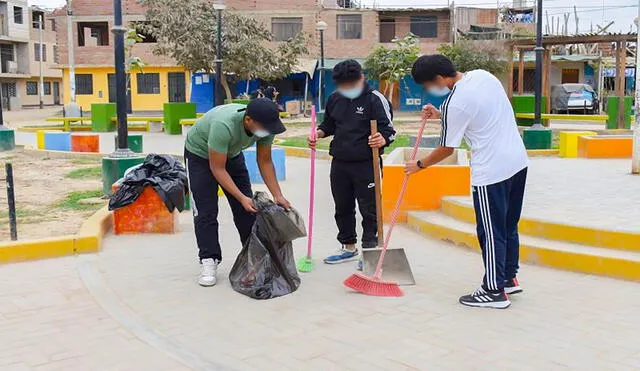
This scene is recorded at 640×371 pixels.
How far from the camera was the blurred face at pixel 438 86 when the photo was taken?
183 inches

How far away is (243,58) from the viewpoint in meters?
29.7

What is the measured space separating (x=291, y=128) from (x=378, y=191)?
19.7 metres

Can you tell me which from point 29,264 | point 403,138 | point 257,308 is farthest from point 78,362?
point 403,138

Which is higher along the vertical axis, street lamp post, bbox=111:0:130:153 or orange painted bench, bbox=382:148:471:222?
street lamp post, bbox=111:0:130:153

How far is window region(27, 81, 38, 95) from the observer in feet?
180

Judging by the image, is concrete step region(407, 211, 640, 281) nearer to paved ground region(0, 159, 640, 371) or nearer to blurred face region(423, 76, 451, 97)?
paved ground region(0, 159, 640, 371)

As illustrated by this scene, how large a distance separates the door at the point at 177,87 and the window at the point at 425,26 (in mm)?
12759

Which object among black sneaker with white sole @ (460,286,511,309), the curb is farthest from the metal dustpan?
the curb

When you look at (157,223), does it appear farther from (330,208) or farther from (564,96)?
(564,96)

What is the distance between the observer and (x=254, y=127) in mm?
4840

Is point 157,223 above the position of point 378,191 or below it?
below

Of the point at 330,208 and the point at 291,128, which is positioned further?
the point at 291,128

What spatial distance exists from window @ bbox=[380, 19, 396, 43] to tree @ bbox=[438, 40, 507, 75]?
559 cm

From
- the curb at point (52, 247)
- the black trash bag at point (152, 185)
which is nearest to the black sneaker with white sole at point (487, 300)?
the black trash bag at point (152, 185)
